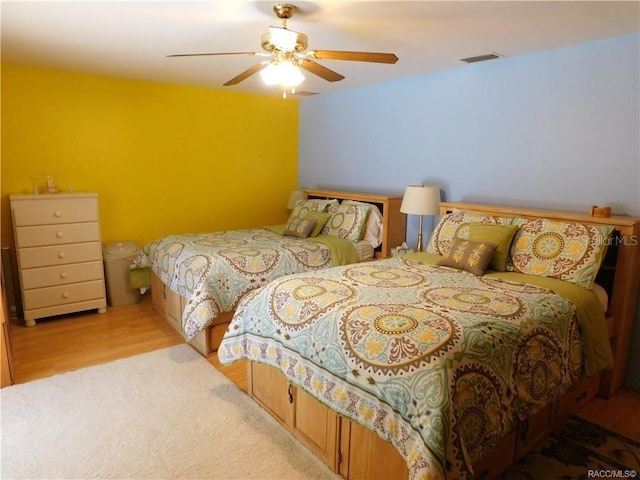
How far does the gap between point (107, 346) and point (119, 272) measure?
1.04 metres

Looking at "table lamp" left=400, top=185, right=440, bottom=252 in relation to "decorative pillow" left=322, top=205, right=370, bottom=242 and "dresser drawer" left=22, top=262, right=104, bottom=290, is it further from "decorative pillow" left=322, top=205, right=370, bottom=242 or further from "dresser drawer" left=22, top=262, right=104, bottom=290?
"dresser drawer" left=22, top=262, right=104, bottom=290

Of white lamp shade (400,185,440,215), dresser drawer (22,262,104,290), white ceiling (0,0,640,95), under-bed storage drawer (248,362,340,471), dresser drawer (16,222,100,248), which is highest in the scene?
white ceiling (0,0,640,95)

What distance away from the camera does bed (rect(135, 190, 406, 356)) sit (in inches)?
124

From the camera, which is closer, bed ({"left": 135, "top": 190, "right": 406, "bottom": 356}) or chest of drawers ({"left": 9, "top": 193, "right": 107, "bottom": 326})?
bed ({"left": 135, "top": 190, "right": 406, "bottom": 356})

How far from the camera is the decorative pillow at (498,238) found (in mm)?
2793

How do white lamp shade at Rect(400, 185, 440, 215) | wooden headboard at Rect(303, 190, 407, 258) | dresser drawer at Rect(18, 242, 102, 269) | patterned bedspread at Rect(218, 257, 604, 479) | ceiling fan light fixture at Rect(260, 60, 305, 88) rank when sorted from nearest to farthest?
patterned bedspread at Rect(218, 257, 604, 479) < ceiling fan light fixture at Rect(260, 60, 305, 88) < white lamp shade at Rect(400, 185, 440, 215) < dresser drawer at Rect(18, 242, 102, 269) < wooden headboard at Rect(303, 190, 407, 258)

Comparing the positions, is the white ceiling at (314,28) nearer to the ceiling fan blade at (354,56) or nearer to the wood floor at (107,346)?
the ceiling fan blade at (354,56)

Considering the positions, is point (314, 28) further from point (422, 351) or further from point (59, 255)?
point (59, 255)

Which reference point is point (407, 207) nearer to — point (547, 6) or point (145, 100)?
point (547, 6)

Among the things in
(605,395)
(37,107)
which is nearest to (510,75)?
(605,395)

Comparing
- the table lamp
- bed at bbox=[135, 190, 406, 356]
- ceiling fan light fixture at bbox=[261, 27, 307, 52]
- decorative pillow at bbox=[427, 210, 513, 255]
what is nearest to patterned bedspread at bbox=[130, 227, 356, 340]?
bed at bbox=[135, 190, 406, 356]

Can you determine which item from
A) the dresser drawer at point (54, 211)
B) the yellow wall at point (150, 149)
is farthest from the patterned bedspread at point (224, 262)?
the yellow wall at point (150, 149)

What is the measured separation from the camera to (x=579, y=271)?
8.26ft

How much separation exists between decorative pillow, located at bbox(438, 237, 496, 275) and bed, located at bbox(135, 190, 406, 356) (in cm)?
119
